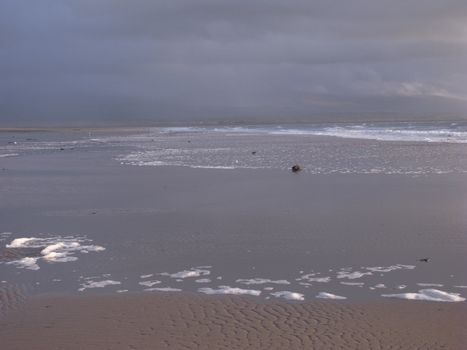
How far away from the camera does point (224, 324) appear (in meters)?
7.02

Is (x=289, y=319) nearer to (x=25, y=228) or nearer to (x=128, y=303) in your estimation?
(x=128, y=303)

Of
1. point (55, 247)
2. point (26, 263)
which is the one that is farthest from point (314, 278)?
point (55, 247)

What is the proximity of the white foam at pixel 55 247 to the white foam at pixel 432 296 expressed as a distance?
4.99 metres

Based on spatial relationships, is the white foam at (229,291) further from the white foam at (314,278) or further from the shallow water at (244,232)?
the white foam at (314,278)

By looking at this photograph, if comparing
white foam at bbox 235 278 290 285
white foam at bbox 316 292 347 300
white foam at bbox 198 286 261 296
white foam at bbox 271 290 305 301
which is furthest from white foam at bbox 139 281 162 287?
white foam at bbox 316 292 347 300

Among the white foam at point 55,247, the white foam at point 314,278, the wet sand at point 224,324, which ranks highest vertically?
the white foam at point 314,278

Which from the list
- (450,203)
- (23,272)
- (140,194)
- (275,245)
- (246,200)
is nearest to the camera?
(23,272)

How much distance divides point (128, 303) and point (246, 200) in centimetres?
782

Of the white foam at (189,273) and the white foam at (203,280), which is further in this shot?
the white foam at (189,273)

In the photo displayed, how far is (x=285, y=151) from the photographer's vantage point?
32125 mm

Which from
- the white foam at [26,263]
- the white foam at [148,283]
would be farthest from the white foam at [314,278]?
the white foam at [26,263]

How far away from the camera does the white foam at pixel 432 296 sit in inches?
299

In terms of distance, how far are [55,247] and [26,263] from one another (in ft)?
2.98

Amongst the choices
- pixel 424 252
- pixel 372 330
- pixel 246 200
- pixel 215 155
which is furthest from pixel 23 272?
pixel 215 155
